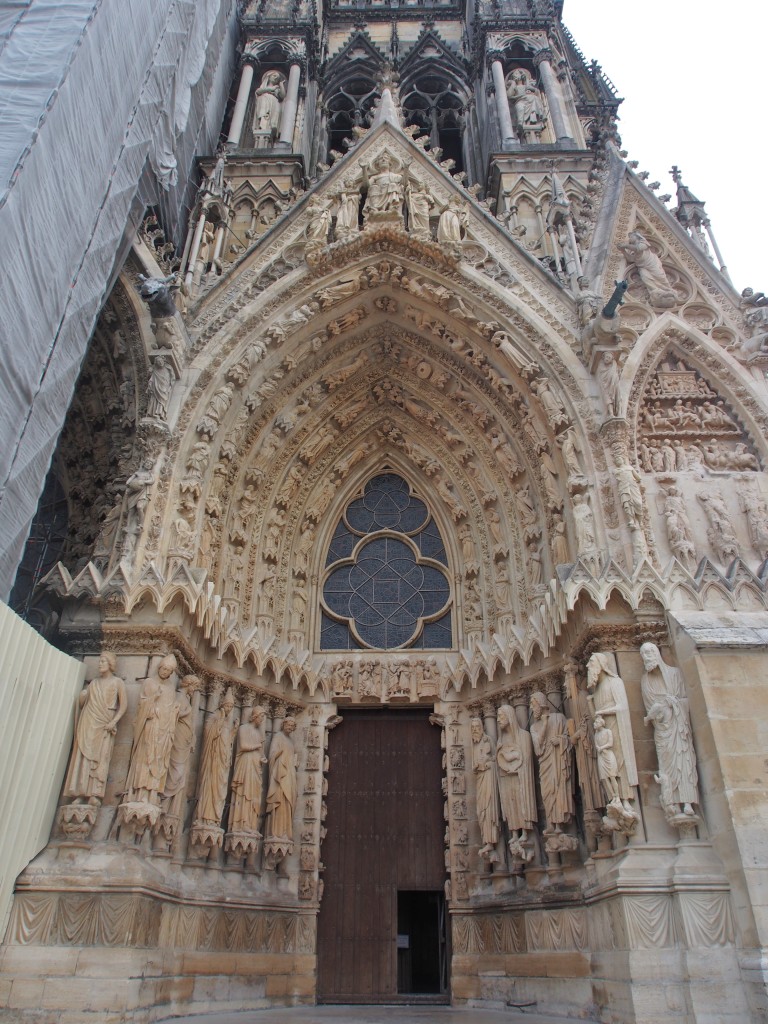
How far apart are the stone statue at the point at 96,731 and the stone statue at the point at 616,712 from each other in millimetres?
4782

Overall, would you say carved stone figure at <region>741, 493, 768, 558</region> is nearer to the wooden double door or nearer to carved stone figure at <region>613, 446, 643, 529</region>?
carved stone figure at <region>613, 446, 643, 529</region>

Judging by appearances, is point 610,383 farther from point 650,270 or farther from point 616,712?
point 616,712

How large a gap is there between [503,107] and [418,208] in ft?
17.6

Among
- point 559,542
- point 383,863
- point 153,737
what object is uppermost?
point 559,542

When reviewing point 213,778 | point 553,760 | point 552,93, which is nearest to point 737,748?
point 553,760

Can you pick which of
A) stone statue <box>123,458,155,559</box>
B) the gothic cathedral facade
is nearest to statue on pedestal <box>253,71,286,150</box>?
the gothic cathedral facade

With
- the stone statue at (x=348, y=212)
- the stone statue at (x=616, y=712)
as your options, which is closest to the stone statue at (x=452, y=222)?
the stone statue at (x=348, y=212)

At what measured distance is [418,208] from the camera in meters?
11.5

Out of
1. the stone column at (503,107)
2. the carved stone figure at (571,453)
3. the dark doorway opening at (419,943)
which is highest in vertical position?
the stone column at (503,107)

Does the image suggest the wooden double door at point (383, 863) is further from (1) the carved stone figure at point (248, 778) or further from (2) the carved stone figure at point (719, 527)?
(2) the carved stone figure at point (719, 527)

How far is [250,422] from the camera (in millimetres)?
10133

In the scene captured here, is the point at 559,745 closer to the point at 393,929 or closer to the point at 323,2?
the point at 393,929

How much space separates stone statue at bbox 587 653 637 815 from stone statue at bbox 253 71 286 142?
1202 centimetres

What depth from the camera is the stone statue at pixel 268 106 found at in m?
14.9
